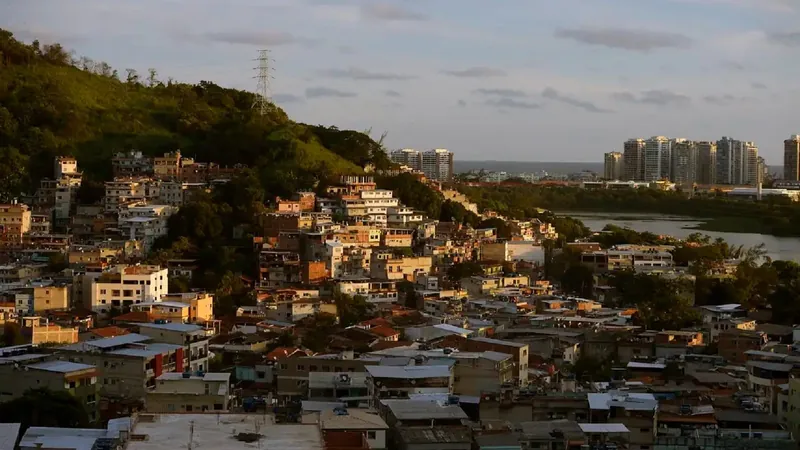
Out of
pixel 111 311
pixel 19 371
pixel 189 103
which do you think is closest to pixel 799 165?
pixel 189 103

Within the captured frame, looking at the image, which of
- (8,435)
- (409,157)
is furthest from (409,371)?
(409,157)

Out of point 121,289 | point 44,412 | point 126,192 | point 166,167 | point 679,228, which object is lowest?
point 44,412

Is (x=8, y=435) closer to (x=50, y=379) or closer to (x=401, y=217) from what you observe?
(x=50, y=379)

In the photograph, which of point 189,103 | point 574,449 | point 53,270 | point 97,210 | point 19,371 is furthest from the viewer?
point 189,103

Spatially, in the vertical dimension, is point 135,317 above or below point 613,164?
below

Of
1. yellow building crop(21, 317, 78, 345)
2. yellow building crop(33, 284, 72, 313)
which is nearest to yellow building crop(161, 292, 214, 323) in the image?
yellow building crop(33, 284, 72, 313)

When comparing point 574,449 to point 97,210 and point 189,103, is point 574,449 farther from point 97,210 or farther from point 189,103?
point 189,103

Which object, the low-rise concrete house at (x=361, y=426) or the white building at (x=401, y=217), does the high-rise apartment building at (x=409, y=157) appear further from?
the low-rise concrete house at (x=361, y=426)
